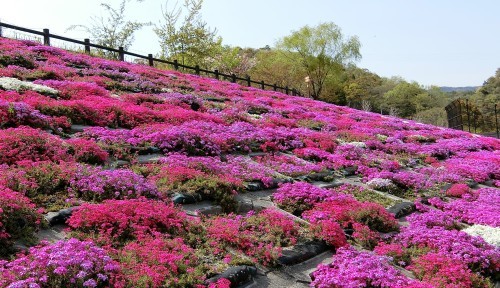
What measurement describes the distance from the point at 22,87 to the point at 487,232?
1234 cm

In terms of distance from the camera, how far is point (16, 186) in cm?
629

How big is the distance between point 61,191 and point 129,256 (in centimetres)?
230

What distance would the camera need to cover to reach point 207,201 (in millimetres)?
7926

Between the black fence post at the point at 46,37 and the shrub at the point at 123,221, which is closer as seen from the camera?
the shrub at the point at 123,221

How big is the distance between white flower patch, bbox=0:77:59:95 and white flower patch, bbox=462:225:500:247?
450 inches

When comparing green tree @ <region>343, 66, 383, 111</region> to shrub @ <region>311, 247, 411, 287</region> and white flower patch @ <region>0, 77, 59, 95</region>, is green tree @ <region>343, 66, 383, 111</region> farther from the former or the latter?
shrub @ <region>311, 247, 411, 287</region>

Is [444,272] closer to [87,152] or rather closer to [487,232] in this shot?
[487,232]

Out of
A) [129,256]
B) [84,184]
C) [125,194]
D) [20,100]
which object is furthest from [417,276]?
[20,100]

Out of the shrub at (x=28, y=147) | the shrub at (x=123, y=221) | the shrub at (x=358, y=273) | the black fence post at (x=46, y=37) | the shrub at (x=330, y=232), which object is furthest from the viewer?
the black fence post at (x=46, y=37)

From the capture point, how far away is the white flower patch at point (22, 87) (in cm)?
1191

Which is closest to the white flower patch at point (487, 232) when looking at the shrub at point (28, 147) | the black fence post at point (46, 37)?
the shrub at point (28, 147)

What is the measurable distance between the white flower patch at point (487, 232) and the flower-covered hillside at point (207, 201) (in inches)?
1.4

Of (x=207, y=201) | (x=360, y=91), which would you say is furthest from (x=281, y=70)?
(x=207, y=201)

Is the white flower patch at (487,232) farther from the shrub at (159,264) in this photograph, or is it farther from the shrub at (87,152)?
the shrub at (87,152)
